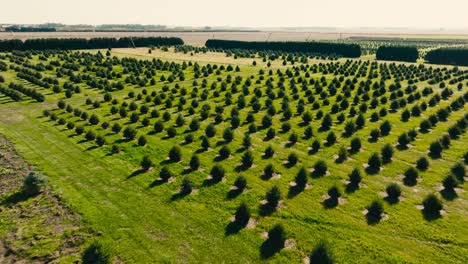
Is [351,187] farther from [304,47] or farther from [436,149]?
[304,47]

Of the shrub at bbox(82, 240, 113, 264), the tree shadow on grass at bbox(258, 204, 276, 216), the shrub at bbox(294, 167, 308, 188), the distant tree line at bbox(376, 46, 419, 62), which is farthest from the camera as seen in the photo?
the distant tree line at bbox(376, 46, 419, 62)

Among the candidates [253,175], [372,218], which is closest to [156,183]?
[253,175]

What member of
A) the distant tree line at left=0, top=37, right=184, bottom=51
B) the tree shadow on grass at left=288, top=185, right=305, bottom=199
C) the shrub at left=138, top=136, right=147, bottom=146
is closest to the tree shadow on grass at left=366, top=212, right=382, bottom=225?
the tree shadow on grass at left=288, top=185, right=305, bottom=199

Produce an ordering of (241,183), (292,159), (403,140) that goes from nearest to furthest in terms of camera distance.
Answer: (241,183) < (292,159) < (403,140)

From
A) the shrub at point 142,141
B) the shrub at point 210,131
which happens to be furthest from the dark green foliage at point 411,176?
the shrub at point 142,141

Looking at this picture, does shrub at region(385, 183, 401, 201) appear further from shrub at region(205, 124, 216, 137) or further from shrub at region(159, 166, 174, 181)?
shrub at region(205, 124, 216, 137)
